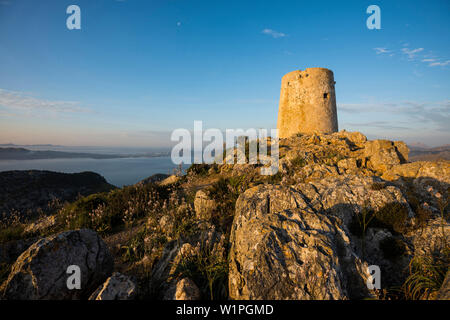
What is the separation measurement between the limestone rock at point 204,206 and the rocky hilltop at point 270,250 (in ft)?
0.11

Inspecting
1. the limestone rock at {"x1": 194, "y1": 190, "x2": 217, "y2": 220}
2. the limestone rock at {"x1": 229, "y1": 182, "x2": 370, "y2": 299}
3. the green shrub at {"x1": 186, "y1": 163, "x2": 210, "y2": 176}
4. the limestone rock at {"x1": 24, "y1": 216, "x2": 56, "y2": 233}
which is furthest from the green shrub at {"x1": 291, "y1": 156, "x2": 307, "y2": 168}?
the limestone rock at {"x1": 24, "y1": 216, "x2": 56, "y2": 233}

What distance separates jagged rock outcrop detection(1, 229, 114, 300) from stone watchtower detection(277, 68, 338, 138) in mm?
17795

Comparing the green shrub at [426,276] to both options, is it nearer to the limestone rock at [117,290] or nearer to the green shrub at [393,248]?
the green shrub at [393,248]

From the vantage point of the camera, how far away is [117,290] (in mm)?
2551

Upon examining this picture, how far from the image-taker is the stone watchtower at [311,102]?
57.1 feet

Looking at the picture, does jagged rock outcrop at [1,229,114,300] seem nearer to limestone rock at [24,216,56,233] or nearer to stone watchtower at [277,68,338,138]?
limestone rock at [24,216,56,233]

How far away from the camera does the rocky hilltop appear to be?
8.66 ft

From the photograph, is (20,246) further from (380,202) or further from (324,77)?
(324,77)

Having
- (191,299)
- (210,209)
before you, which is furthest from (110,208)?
(191,299)

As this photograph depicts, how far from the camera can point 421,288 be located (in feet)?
9.75

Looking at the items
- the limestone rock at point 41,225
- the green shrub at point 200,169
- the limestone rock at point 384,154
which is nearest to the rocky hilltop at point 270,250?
the limestone rock at point 41,225

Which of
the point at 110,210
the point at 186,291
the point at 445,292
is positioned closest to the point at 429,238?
the point at 445,292

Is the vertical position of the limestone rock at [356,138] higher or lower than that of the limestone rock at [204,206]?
higher

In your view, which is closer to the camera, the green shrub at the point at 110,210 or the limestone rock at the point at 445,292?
the limestone rock at the point at 445,292
